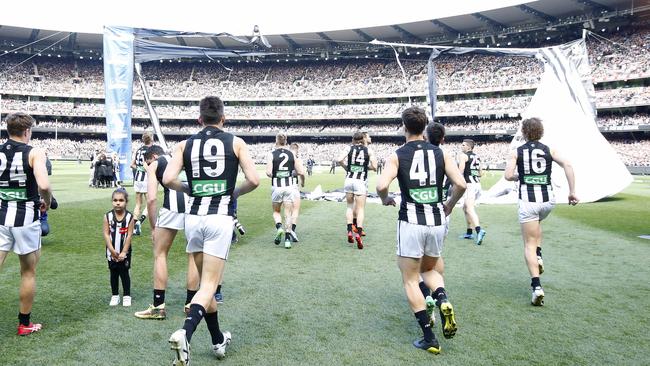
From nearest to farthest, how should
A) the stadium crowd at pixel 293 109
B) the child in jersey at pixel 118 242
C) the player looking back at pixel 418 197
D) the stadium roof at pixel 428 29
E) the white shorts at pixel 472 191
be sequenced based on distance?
the player looking back at pixel 418 197 → the child in jersey at pixel 118 242 → the white shorts at pixel 472 191 → the stadium roof at pixel 428 29 → the stadium crowd at pixel 293 109

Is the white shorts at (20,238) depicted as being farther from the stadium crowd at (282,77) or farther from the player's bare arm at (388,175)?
the stadium crowd at (282,77)

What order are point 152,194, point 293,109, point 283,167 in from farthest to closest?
point 293,109 → point 283,167 → point 152,194

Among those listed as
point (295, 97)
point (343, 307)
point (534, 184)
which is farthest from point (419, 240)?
point (295, 97)

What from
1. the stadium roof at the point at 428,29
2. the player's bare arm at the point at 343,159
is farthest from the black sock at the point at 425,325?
the stadium roof at the point at 428,29

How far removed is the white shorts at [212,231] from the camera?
3451 millimetres

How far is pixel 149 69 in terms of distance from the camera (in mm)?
65250

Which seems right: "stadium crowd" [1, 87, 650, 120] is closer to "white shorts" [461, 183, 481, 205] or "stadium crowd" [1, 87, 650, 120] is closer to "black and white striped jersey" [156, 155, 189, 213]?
"white shorts" [461, 183, 481, 205]

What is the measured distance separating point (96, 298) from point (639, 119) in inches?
2014

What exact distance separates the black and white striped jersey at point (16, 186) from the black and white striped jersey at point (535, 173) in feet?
17.0

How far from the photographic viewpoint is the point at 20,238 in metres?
3.96

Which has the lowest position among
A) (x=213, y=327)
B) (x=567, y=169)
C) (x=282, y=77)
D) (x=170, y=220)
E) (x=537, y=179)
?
(x=213, y=327)

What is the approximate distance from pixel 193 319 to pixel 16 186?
217 centimetres

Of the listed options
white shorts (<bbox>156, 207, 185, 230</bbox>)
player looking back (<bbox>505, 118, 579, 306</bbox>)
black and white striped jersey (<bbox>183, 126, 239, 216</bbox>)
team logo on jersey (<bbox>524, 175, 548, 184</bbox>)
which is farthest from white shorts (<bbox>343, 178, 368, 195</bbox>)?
black and white striped jersey (<bbox>183, 126, 239, 216</bbox>)

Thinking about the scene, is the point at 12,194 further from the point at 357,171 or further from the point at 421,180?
the point at 357,171
